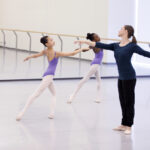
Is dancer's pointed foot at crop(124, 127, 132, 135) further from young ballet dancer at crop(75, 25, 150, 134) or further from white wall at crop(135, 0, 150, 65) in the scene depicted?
white wall at crop(135, 0, 150, 65)

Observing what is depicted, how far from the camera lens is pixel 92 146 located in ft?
15.9

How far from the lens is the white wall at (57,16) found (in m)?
13.8

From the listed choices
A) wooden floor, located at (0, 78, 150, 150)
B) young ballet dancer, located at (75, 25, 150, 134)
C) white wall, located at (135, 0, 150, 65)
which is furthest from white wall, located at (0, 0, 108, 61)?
young ballet dancer, located at (75, 25, 150, 134)

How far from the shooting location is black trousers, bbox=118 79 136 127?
5430mm

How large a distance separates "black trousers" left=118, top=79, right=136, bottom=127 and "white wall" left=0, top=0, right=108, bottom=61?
811 centimetres

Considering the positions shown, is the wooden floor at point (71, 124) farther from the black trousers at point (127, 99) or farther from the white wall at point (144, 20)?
the white wall at point (144, 20)

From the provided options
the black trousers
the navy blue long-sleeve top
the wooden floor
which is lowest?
the wooden floor

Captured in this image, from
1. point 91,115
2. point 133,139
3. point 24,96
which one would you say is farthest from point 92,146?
point 24,96

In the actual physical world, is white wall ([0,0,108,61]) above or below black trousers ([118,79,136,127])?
above

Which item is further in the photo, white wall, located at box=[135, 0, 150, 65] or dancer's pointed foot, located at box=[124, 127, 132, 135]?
white wall, located at box=[135, 0, 150, 65]

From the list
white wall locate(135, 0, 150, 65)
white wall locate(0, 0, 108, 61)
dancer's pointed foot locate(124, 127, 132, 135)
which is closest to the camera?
dancer's pointed foot locate(124, 127, 132, 135)

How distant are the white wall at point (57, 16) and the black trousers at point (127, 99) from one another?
26.6 feet

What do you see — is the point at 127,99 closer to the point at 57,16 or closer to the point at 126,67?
the point at 126,67

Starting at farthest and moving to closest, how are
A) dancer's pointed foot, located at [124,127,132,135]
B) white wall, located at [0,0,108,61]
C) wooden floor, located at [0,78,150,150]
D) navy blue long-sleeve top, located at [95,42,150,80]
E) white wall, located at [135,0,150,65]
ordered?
white wall, located at [135,0,150,65] → white wall, located at [0,0,108,61] → dancer's pointed foot, located at [124,127,132,135] → navy blue long-sleeve top, located at [95,42,150,80] → wooden floor, located at [0,78,150,150]
